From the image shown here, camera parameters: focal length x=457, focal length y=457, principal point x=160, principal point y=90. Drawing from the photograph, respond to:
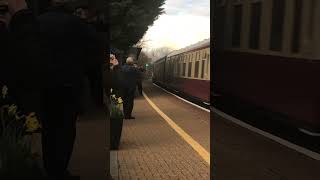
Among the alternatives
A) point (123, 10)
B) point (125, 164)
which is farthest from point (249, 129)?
point (125, 164)

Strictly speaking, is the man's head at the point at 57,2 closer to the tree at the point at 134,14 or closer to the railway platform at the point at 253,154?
the tree at the point at 134,14

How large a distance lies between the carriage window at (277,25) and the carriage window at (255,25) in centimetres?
4

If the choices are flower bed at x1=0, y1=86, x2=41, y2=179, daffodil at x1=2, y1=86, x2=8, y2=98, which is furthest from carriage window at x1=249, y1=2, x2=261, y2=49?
flower bed at x1=0, y1=86, x2=41, y2=179

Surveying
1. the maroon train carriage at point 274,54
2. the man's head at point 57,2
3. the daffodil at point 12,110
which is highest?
the man's head at point 57,2

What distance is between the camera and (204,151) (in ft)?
15.0

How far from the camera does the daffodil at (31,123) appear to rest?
7.59 ft

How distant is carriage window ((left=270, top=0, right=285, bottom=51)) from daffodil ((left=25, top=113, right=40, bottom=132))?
135 centimetres

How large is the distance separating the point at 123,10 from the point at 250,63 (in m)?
1.32

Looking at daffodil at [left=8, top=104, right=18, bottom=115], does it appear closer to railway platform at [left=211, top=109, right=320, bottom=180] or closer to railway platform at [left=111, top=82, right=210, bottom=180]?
railway platform at [left=211, top=109, right=320, bottom=180]

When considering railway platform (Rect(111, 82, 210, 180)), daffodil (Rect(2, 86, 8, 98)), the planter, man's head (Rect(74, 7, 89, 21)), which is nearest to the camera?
man's head (Rect(74, 7, 89, 21))

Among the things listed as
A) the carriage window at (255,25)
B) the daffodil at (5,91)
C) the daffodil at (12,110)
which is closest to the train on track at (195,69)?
the carriage window at (255,25)

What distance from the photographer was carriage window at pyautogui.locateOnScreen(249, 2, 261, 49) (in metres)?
1.38

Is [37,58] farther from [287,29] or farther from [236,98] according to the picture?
[287,29]

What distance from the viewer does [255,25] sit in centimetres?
139
